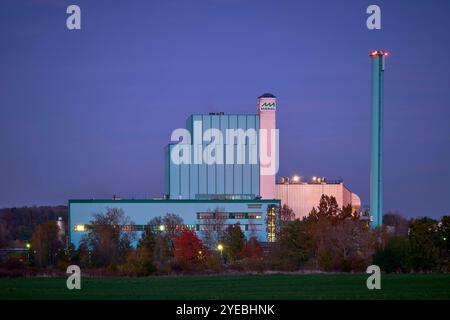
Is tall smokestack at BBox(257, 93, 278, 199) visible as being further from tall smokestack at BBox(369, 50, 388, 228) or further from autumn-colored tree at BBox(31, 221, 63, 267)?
autumn-colored tree at BBox(31, 221, 63, 267)

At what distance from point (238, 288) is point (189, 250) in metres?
26.3

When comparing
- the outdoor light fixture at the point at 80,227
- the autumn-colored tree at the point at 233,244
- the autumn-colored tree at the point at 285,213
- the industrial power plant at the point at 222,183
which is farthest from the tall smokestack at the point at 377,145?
the outdoor light fixture at the point at 80,227

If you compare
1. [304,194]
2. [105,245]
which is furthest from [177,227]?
[304,194]

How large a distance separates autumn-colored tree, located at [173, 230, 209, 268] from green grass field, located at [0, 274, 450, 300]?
13321 mm

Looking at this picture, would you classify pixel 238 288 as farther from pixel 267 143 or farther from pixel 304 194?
pixel 304 194

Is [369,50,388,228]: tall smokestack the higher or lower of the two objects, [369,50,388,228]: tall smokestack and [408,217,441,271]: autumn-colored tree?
the higher

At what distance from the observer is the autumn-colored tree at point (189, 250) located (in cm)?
6057

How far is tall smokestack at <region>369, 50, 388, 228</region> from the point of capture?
277ft

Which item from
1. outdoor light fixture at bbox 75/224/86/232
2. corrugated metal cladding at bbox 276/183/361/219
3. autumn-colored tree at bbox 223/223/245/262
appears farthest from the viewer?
corrugated metal cladding at bbox 276/183/361/219

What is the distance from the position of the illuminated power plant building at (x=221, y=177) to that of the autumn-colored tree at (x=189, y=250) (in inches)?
766

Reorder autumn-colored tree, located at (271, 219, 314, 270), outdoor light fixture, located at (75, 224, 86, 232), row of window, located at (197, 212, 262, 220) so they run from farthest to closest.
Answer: row of window, located at (197, 212, 262, 220), outdoor light fixture, located at (75, 224, 86, 232), autumn-colored tree, located at (271, 219, 314, 270)

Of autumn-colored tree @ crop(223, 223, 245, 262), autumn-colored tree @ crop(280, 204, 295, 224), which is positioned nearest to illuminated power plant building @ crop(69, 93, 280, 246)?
autumn-colored tree @ crop(280, 204, 295, 224)

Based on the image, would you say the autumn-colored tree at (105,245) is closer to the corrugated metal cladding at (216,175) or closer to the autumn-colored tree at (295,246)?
the autumn-colored tree at (295,246)
